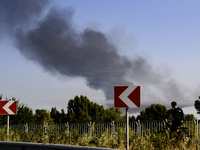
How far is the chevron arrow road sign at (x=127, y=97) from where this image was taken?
12.5 meters

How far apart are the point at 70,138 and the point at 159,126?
16.1 feet

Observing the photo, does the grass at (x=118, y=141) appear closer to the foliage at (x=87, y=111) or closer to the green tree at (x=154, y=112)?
the green tree at (x=154, y=112)

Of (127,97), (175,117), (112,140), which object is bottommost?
(112,140)

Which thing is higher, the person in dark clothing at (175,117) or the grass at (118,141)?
the person in dark clothing at (175,117)

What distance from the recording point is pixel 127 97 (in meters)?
12.6

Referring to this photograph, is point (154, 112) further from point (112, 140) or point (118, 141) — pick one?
point (112, 140)

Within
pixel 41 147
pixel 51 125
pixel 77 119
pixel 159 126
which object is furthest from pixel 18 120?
pixel 77 119

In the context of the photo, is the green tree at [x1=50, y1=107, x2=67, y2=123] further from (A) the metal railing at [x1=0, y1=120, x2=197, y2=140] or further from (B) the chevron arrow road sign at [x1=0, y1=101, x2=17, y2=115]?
(B) the chevron arrow road sign at [x1=0, y1=101, x2=17, y2=115]

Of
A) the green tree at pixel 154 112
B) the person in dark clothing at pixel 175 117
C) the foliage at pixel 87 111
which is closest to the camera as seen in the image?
the person in dark clothing at pixel 175 117

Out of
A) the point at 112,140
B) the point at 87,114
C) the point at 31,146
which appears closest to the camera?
the point at 31,146

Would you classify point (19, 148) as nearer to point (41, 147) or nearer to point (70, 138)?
point (41, 147)

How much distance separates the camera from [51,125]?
25.2m

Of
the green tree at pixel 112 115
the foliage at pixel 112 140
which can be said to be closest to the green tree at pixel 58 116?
the green tree at pixel 112 115

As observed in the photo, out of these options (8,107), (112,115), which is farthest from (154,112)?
(8,107)
